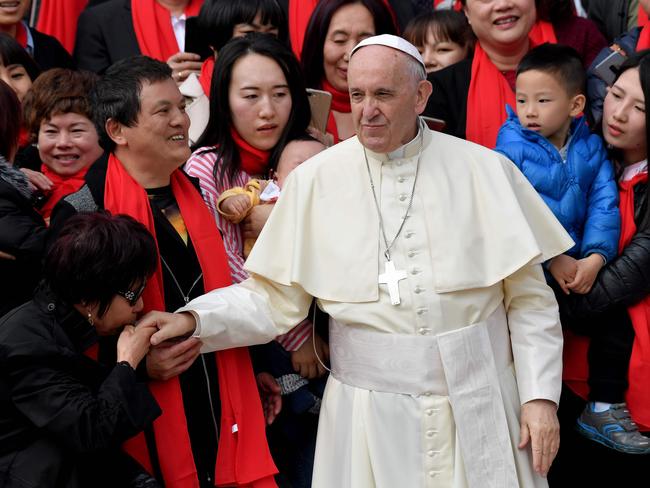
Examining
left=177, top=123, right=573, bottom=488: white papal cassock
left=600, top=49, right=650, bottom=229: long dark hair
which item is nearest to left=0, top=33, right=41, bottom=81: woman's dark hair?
left=177, top=123, right=573, bottom=488: white papal cassock

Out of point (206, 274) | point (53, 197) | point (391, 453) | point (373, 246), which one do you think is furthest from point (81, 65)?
point (391, 453)

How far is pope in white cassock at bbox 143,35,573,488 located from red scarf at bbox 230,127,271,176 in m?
0.64

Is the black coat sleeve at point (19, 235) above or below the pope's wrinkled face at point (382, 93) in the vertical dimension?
below

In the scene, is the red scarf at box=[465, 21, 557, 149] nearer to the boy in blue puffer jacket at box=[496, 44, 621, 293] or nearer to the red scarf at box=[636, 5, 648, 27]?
the boy in blue puffer jacket at box=[496, 44, 621, 293]

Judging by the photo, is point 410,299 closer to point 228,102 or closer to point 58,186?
point 228,102

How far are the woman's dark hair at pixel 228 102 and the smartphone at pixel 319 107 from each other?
9.7 inches

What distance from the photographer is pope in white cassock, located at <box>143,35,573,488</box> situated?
3.68 m

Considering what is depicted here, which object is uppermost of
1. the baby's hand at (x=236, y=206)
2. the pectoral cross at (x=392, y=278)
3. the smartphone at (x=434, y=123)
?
the smartphone at (x=434, y=123)

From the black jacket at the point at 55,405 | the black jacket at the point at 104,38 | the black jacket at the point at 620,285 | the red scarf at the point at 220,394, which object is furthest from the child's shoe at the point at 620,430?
the black jacket at the point at 104,38

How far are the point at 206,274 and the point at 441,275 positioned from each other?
0.92 meters

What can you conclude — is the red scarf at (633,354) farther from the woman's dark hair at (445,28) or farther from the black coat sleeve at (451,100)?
the woman's dark hair at (445,28)

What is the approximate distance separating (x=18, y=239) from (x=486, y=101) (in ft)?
7.51

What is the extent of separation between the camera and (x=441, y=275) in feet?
12.1

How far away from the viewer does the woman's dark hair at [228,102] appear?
4527mm
